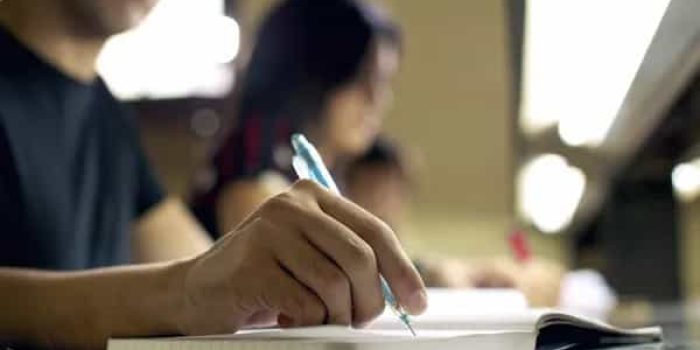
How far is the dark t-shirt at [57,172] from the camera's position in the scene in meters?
0.93

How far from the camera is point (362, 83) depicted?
166cm

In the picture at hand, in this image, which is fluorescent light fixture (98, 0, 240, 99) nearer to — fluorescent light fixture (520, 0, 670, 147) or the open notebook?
fluorescent light fixture (520, 0, 670, 147)

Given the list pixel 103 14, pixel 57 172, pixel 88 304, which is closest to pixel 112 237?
pixel 57 172

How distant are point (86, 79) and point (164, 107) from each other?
2804 mm

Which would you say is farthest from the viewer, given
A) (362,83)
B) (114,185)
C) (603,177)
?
(603,177)

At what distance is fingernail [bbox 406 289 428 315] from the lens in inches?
22.0

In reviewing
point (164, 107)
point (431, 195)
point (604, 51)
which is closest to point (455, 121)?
point (431, 195)

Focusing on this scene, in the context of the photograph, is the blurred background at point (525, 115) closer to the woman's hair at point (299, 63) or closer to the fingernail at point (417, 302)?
the woman's hair at point (299, 63)

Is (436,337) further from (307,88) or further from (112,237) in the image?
(307,88)

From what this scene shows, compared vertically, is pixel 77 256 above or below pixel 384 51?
below

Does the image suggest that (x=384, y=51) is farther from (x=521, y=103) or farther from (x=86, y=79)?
(x=86, y=79)

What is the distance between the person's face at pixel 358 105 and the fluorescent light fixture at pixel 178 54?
1.56m

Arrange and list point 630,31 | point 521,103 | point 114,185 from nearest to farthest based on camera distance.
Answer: point 630,31, point 114,185, point 521,103

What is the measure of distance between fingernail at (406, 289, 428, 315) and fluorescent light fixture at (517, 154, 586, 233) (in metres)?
1.30
